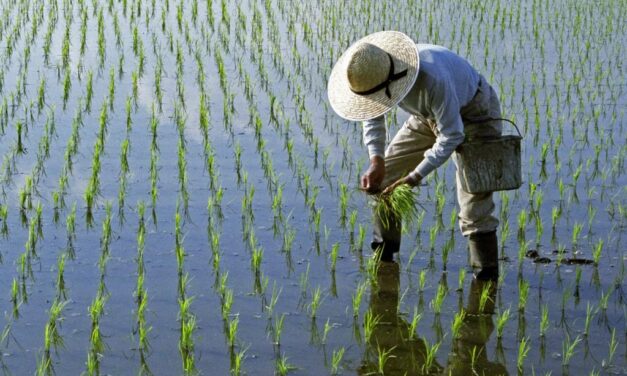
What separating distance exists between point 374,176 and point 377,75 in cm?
53

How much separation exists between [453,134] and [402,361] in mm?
851

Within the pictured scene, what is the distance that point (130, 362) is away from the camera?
12.4ft

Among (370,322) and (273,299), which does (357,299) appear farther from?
(273,299)

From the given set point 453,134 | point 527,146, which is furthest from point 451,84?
point 527,146

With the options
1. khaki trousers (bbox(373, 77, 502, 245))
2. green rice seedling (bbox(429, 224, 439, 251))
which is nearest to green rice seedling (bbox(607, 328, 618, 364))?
khaki trousers (bbox(373, 77, 502, 245))

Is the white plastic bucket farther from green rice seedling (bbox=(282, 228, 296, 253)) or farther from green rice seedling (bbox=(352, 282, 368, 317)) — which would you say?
green rice seedling (bbox=(282, 228, 296, 253))

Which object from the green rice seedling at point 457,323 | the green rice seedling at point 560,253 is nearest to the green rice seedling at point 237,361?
the green rice seedling at point 457,323

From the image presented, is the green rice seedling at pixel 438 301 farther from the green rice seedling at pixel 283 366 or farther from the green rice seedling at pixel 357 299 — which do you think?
the green rice seedling at pixel 283 366

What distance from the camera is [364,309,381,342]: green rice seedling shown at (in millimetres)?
3977

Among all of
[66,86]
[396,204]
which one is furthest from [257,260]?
[66,86]

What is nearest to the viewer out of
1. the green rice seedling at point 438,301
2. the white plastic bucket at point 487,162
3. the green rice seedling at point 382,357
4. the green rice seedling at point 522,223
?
the green rice seedling at point 382,357

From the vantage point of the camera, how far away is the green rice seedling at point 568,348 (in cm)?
380

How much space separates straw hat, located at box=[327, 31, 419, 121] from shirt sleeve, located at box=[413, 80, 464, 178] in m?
0.12

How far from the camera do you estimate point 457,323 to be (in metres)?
3.96
